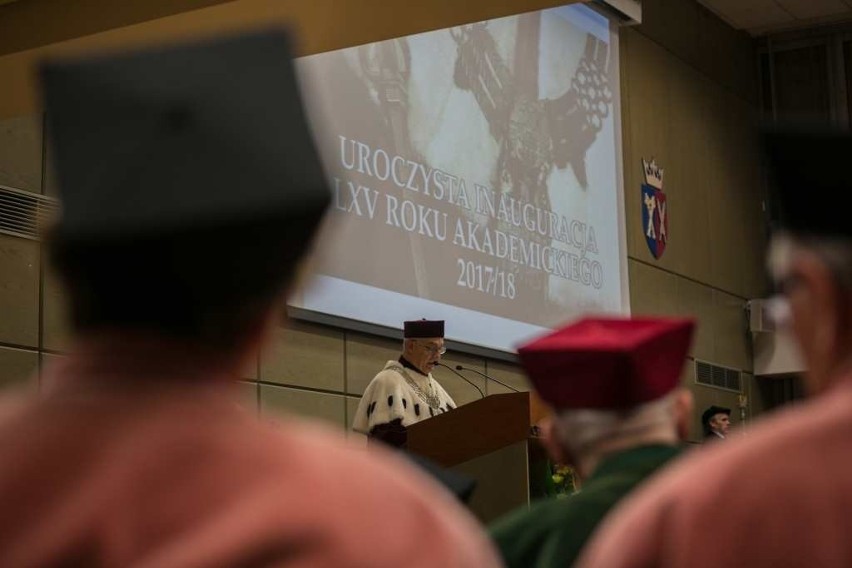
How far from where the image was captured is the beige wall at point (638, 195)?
558 cm

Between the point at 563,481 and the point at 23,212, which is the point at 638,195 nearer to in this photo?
the point at 563,481

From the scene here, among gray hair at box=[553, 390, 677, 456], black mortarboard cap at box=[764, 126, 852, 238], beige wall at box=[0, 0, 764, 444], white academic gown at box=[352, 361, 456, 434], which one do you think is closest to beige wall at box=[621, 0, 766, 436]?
beige wall at box=[0, 0, 764, 444]

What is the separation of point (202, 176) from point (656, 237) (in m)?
12.5

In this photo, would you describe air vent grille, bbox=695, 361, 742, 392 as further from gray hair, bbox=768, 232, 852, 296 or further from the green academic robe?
gray hair, bbox=768, 232, 852, 296

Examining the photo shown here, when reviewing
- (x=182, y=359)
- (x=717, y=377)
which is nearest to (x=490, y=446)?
(x=182, y=359)

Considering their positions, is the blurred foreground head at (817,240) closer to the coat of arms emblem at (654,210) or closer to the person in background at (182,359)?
the person in background at (182,359)

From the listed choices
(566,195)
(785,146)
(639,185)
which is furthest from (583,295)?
(785,146)

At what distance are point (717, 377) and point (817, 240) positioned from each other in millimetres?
13289

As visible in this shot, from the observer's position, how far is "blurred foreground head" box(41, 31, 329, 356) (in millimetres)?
1032

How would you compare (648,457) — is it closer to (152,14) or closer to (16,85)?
(152,14)

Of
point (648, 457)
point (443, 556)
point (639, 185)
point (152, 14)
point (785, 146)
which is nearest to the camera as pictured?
point (443, 556)

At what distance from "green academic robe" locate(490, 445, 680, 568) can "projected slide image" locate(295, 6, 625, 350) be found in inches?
214

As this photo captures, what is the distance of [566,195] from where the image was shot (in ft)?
37.0

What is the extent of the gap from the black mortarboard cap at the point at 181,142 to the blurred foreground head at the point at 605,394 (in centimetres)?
85
